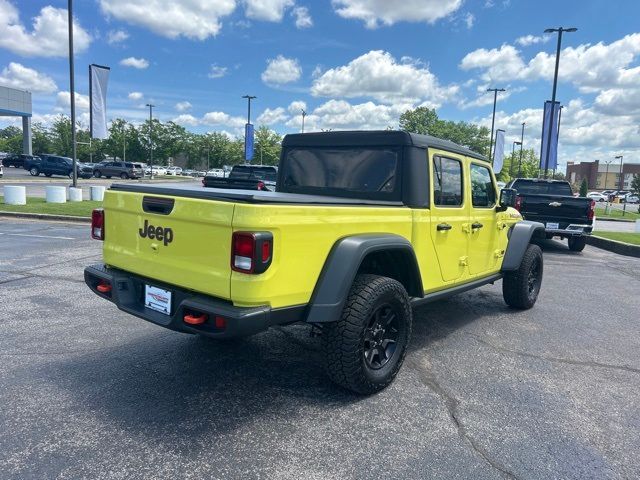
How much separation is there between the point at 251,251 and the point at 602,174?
484ft

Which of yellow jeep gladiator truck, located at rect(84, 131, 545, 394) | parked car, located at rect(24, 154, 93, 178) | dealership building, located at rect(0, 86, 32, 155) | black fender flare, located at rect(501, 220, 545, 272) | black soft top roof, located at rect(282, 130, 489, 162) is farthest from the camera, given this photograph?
dealership building, located at rect(0, 86, 32, 155)

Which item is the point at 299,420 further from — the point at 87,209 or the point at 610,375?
the point at 87,209

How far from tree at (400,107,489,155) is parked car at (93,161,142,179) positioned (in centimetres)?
4785

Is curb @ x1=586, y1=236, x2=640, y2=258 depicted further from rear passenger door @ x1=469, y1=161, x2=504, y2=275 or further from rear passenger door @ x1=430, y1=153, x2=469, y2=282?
rear passenger door @ x1=430, y1=153, x2=469, y2=282

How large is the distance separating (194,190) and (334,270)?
1.03m

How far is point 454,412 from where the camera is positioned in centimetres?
325

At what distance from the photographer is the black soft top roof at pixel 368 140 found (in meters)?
3.92

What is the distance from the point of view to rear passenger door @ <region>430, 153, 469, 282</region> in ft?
13.3

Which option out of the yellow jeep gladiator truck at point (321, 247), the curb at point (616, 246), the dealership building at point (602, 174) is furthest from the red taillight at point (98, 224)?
the dealership building at point (602, 174)

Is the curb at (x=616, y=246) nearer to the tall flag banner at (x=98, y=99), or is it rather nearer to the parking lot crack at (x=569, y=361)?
the parking lot crack at (x=569, y=361)

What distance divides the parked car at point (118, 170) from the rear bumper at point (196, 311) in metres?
44.9

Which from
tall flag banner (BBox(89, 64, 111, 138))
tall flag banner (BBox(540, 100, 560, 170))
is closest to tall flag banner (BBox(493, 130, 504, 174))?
tall flag banner (BBox(540, 100, 560, 170))

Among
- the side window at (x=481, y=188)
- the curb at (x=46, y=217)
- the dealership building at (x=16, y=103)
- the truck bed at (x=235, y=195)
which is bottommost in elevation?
the curb at (x=46, y=217)

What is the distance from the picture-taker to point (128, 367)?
3771mm
